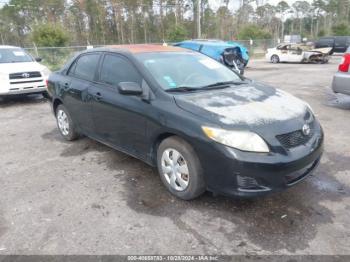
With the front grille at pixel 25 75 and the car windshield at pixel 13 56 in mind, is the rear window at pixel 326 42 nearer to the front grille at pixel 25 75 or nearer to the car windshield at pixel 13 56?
the car windshield at pixel 13 56

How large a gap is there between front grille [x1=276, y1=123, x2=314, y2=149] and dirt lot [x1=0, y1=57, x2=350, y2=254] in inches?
26.5

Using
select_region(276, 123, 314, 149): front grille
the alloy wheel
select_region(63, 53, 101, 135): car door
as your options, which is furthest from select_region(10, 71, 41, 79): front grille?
select_region(276, 123, 314, 149): front grille

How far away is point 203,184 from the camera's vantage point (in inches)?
125

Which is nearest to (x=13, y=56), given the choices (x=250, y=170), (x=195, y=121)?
(x=195, y=121)

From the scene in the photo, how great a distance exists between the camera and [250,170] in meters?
2.84

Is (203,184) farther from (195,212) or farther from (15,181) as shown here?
(15,181)

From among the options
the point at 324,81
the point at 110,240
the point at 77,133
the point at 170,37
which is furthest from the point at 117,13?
the point at 110,240

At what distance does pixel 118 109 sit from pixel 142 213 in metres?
1.38

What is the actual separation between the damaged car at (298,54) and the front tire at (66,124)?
701 inches

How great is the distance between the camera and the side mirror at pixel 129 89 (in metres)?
3.52

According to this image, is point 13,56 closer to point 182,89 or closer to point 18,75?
point 18,75

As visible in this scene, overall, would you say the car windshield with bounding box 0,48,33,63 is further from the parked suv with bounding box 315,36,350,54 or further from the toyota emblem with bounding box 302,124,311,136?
the parked suv with bounding box 315,36,350,54

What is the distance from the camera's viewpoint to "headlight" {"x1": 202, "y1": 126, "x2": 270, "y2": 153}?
2.87 m

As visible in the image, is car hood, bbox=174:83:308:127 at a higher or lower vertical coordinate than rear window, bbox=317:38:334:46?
lower
